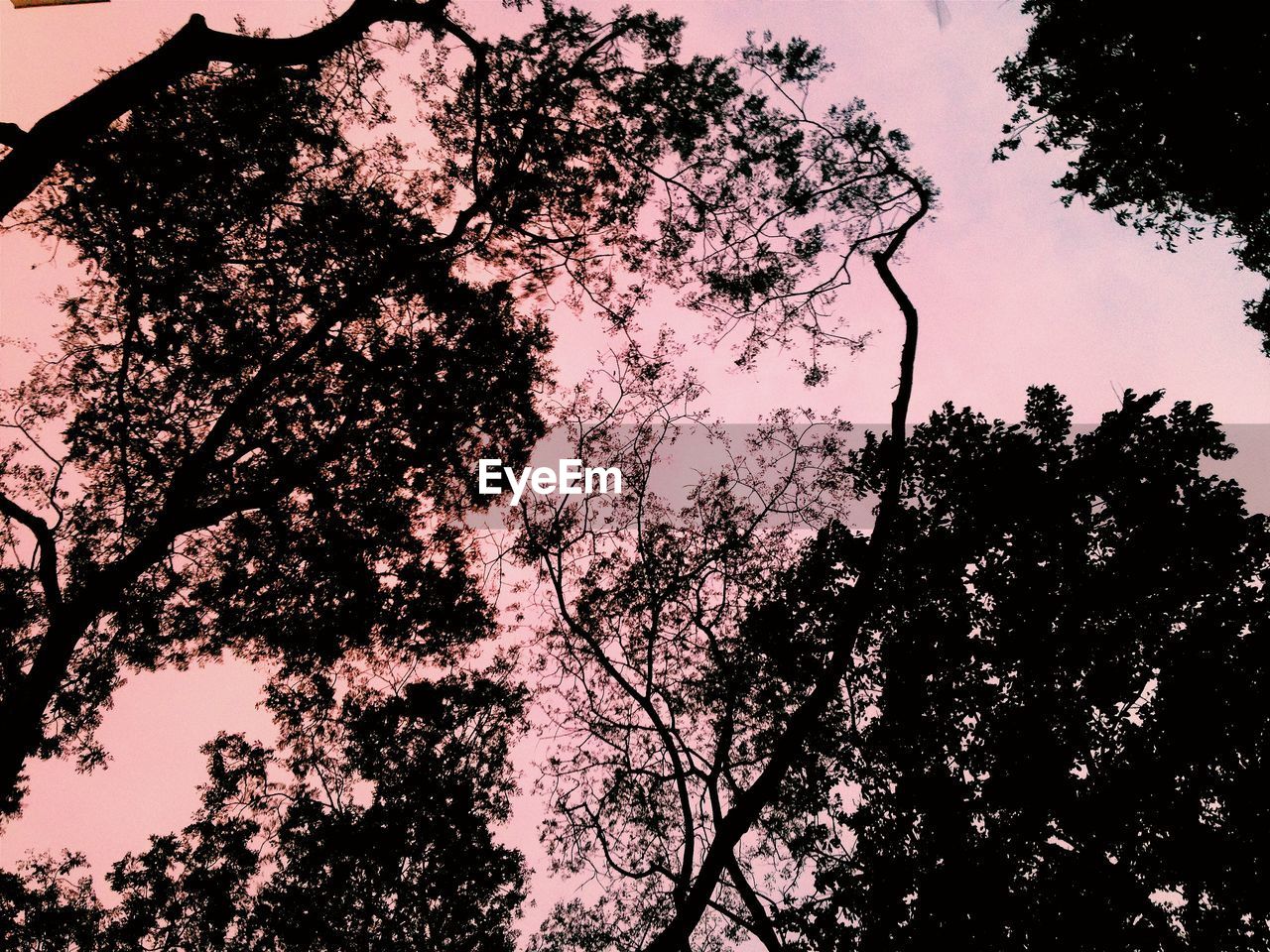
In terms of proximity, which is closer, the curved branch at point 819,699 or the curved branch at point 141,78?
the curved branch at point 141,78

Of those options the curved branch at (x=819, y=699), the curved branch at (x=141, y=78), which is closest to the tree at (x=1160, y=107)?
the curved branch at (x=819, y=699)

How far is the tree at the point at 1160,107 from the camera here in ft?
28.0

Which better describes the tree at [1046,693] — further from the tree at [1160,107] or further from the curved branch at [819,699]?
the tree at [1160,107]

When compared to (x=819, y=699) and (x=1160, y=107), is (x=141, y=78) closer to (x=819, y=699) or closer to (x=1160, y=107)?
(x=819, y=699)

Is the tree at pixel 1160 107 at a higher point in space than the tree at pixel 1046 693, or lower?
higher

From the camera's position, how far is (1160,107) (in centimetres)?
934

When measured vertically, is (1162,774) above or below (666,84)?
below

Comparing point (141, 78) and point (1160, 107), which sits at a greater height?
point (1160, 107)

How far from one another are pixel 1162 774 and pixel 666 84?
1427 cm

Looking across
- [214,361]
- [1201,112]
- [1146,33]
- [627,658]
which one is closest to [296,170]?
[214,361]

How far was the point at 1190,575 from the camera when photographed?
6.73m

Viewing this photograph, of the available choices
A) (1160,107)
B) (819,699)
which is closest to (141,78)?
(819,699)

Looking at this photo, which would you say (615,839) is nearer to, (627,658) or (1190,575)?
(627,658)

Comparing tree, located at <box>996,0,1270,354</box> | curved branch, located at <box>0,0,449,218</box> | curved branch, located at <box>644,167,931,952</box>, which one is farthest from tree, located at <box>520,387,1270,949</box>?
curved branch, located at <box>0,0,449,218</box>
